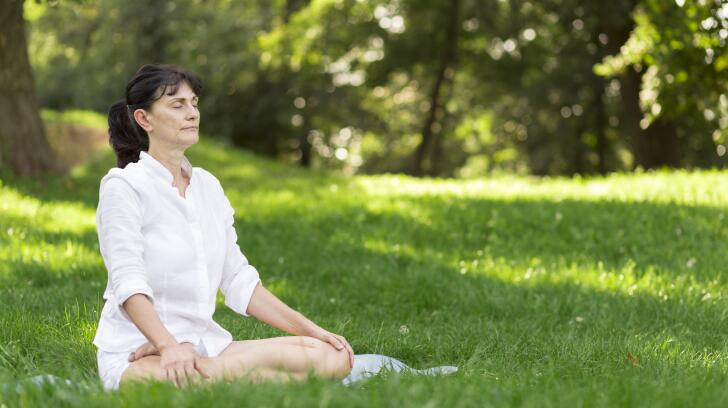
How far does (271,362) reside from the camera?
4145 millimetres

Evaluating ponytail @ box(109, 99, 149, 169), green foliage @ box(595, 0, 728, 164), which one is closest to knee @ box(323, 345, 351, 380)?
ponytail @ box(109, 99, 149, 169)

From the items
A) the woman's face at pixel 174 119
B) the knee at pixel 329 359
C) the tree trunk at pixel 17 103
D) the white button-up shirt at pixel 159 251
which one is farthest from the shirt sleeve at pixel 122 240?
the tree trunk at pixel 17 103

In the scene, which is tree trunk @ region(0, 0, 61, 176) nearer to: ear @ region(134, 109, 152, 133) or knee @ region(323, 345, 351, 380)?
ear @ region(134, 109, 152, 133)

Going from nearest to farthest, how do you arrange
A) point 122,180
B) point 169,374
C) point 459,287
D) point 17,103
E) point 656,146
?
point 169,374 → point 122,180 → point 459,287 → point 17,103 → point 656,146

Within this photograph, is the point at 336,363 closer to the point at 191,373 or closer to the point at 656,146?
the point at 191,373

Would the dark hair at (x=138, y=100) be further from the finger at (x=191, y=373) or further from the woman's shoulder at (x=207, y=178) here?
the finger at (x=191, y=373)

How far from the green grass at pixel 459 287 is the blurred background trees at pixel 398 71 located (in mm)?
9010

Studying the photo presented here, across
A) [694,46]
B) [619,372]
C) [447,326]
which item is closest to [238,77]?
[694,46]

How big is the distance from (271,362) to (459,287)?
3.87 m

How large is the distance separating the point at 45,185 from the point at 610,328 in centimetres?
948

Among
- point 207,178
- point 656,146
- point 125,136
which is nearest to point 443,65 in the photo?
point 656,146

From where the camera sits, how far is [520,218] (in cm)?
1030

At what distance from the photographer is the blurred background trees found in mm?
22250

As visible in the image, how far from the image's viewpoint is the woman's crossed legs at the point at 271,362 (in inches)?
157
